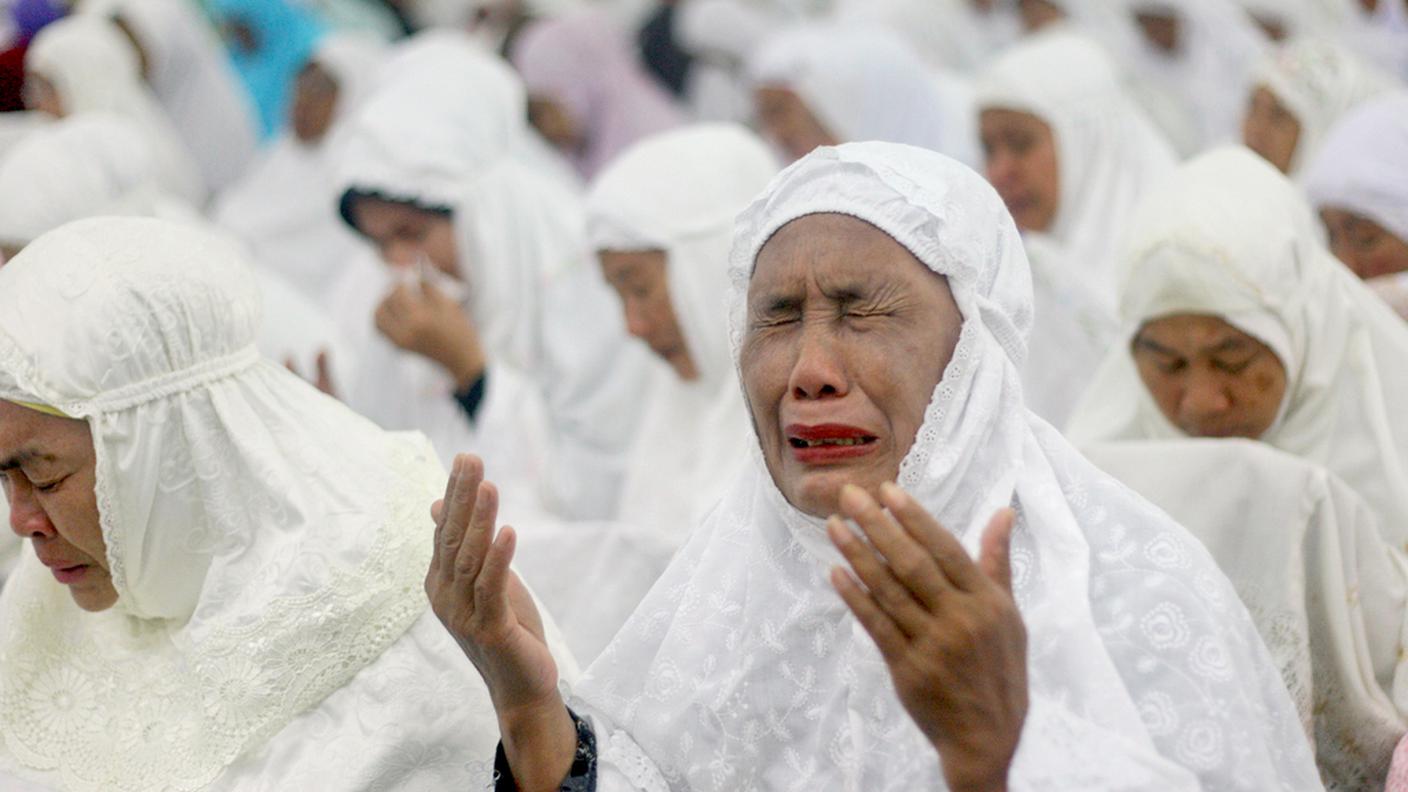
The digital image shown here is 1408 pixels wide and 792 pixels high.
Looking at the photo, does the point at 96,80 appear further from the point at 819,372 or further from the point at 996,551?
the point at 996,551

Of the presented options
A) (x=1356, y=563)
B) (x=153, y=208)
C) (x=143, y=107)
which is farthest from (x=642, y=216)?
(x=143, y=107)

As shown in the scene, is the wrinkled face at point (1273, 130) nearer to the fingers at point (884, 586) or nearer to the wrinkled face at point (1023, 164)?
the wrinkled face at point (1023, 164)

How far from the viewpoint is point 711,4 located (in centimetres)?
912

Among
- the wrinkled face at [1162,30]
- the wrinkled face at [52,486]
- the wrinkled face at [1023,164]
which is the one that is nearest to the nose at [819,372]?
the wrinkled face at [52,486]

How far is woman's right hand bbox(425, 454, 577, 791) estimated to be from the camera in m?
2.28

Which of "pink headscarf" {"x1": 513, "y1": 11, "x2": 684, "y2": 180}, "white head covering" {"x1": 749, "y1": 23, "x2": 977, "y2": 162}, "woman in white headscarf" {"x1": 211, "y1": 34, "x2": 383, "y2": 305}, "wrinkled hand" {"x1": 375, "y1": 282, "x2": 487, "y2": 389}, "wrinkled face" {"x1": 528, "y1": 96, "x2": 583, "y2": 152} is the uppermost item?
"white head covering" {"x1": 749, "y1": 23, "x2": 977, "y2": 162}

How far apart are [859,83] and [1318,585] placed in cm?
405

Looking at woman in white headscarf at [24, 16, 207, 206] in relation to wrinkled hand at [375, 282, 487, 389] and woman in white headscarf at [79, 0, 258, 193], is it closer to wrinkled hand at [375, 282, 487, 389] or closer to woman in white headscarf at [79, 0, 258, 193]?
woman in white headscarf at [79, 0, 258, 193]

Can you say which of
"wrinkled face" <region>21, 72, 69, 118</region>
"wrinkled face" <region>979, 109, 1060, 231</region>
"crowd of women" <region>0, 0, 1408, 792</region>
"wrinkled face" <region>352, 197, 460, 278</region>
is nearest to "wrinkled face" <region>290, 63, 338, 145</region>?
"wrinkled face" <region>21, 72, 69, 118</region>

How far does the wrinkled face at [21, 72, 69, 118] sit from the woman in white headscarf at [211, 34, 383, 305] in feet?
3.14

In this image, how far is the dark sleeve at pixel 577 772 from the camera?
95.0 inches

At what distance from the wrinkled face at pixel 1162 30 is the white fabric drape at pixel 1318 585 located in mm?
5848

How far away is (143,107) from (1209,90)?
4.94m

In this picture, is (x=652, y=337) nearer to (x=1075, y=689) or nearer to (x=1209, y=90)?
(x=1075, y=689)
